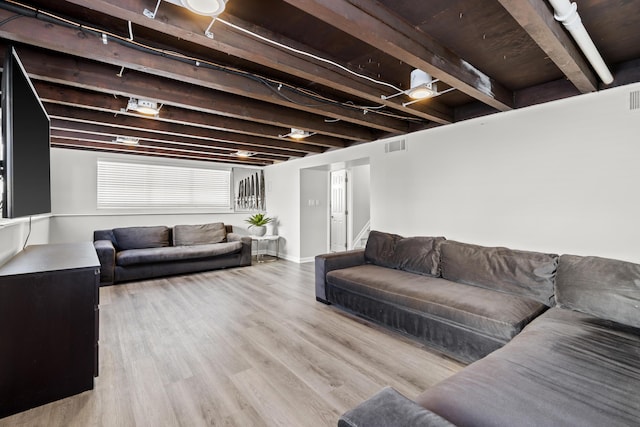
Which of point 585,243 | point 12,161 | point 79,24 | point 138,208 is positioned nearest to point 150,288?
point 138,208

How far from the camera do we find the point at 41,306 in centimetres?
177

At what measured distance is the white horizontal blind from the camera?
535 centimetres

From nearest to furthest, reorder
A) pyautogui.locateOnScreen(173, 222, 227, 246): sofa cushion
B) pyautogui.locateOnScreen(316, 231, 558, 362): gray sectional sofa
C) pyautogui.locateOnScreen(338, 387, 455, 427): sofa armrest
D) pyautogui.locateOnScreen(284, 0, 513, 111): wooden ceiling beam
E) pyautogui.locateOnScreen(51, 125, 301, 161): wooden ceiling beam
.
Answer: pyautogui.locateOnScreen(338, 387, 455, 427): sofa armrest → pyautogui.locateOnScreen(284, 0, 513, 111): wooden ceiling beam → pyautogui.locateOnScreen(316, 231, 558, 362): gray sectional sofa → pyautogui.locateOnScreen(51, 125, 301, 161): wooden ceiling beam → pyautogui.locateOnScreen(173, 222, 227, 246): sofa cushion

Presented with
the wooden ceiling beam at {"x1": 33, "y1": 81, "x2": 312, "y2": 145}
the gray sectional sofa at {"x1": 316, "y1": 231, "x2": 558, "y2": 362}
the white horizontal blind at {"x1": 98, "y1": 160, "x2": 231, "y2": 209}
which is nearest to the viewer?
the gray sectional sofa at {"x1": 316, "y1": 231, "x2": 558, "y2": 362}

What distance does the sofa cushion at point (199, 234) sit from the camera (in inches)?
219

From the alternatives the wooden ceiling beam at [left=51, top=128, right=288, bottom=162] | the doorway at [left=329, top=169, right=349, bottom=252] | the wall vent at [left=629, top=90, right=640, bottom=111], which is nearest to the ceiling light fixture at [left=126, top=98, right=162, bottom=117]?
the wooden ceiling beam at [left=51, top=128, right=288, bottom=162]

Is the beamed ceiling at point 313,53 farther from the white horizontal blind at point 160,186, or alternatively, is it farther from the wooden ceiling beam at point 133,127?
the white horizontal blind at point 160,186

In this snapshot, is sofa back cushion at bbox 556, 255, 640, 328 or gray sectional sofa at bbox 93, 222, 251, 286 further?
gray sectional sofa at bbox 93, 222, 251, 286

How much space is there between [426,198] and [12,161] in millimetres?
3692

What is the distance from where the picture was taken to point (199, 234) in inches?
225

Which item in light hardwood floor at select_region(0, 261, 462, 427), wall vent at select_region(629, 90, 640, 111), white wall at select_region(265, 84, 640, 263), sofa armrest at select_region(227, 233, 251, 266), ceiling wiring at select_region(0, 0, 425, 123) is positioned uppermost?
ceiling wiring at select_region(0, 0, 425, 123)

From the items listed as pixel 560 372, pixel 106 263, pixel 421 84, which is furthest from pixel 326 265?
pixel 106 263

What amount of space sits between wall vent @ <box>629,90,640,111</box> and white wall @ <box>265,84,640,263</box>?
29 mm

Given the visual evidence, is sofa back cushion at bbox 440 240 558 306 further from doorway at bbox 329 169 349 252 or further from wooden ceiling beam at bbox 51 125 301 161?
doorway at bbox 329 169 349 252
